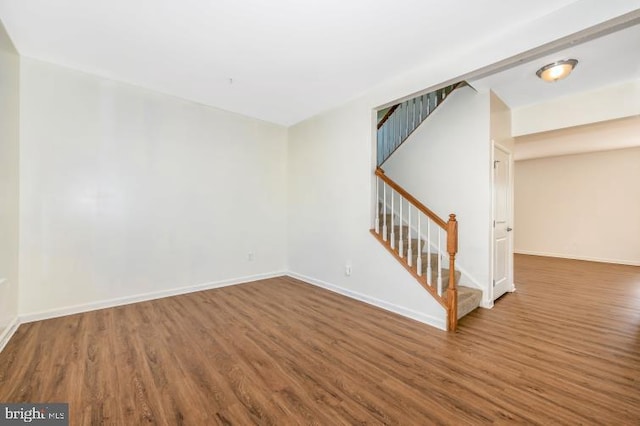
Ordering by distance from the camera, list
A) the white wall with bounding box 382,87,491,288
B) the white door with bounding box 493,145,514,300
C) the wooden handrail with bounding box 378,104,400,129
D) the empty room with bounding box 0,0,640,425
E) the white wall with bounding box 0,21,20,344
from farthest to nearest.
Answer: the wooden handrail with bounding box 378,104,400,129 < the white door with bounding box 493,145,514,300 < the white wall with bounding box 382,87,491,288 < the white wall with bounding box 0,21,20,344 < the empty room with bounding box 0,0,640,425

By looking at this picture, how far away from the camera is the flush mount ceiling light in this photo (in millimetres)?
2701

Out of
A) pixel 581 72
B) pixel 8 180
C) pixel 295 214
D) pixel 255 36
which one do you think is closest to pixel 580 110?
pixel 581 72

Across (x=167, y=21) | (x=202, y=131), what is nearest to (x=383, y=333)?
(x=167, y=21)

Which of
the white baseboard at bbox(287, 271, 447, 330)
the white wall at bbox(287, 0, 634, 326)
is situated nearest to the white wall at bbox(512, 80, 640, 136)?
the white wall at bbox(287, 0, 634, 326)

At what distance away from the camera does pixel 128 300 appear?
334 centimetres

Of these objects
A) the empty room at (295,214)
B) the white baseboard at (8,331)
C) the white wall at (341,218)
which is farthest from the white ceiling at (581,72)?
the white baseboard at (8,331)

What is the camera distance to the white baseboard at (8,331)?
2.30m

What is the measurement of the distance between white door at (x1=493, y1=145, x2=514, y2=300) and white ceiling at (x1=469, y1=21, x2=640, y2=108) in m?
0.72

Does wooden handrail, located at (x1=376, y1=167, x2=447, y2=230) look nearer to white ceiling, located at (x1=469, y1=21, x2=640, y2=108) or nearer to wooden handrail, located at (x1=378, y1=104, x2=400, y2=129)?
white ceiling, located at (x1=469, y1=21, x2=640, y2=108)

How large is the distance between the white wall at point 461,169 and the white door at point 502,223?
0.64 feet

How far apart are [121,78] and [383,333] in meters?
4.04

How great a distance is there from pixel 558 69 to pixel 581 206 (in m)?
5.58

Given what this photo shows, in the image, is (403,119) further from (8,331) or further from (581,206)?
(8,331)

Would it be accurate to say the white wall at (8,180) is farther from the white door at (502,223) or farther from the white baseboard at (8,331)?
the white door at (502,223)
